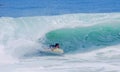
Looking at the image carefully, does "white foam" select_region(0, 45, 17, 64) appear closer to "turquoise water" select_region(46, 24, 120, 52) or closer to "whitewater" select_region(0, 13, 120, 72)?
"whitewater" select_region(0, 13, 120, 72)

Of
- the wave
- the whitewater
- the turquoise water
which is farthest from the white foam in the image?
the turquoise water

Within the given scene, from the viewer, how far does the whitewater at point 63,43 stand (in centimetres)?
1145

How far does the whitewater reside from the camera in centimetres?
1145

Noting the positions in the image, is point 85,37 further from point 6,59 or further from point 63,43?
point 6,59

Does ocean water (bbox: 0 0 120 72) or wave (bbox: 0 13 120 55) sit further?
wave (bbox: 0 13 120 55)

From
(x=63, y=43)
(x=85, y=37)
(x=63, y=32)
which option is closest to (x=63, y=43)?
(x=63, y=43)

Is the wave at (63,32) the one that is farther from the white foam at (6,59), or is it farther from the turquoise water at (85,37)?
the white foam at (6,59)

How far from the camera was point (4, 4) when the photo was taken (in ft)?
135

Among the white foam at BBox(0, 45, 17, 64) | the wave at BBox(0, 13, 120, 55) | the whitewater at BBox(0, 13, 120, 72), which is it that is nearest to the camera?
the whitewater at BBox(0, 13, 120, 72)

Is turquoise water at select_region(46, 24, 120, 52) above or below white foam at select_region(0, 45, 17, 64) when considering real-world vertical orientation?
above

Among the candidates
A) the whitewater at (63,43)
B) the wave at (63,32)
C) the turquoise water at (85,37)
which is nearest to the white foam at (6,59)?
the whitewater at (63,43)

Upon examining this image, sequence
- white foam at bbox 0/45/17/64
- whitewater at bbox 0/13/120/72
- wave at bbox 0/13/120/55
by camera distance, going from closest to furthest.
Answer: whitewater at bbox 0/13/120/72
white foam at bbox 0/45/17/64
wave at bbox 0/13/120/55

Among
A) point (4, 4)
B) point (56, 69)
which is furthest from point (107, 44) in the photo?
point (4, 4)

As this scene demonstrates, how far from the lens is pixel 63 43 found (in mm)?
17156
